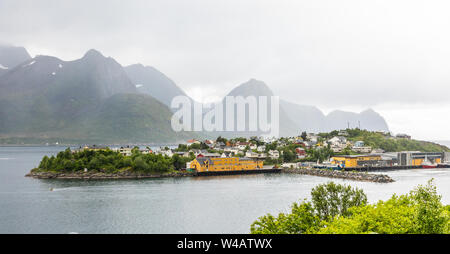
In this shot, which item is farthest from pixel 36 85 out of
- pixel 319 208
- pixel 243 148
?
pixel 319 208

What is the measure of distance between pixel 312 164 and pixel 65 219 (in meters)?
19.2

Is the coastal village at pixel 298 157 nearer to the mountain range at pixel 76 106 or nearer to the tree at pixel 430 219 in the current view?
the tree at pixel 430 219

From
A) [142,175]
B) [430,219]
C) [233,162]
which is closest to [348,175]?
[233,162]

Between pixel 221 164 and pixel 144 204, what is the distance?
1105cm

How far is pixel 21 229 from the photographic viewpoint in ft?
30.3

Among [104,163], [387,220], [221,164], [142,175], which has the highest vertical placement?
[387,220]

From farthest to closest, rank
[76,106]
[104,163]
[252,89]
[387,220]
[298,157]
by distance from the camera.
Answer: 1. [252,89]
2. [76,106]
3. [298,157]
4. [104,163]
5. [387,220]

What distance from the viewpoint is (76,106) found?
8362 centimetres

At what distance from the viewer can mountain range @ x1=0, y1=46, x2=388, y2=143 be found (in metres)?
71.9

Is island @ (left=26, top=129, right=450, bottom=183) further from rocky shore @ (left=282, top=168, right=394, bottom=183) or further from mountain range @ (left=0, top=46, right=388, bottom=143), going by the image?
mountain range @ (left=0, top=46, right=388, bottom=143)

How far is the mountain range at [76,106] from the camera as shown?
71.9m

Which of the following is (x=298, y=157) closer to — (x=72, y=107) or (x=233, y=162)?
(x=233, y=162)
